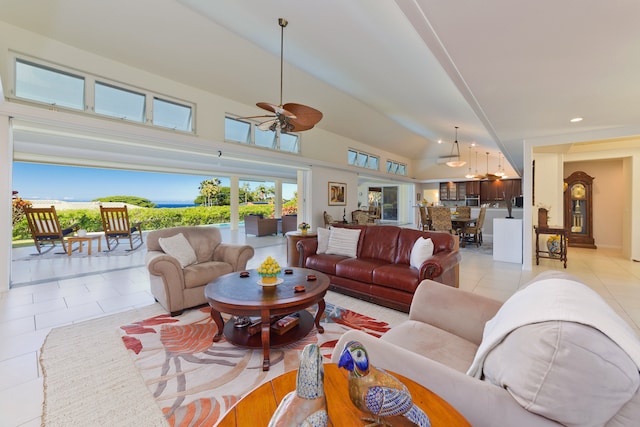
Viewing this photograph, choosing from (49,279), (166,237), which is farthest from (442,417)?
(49,279)

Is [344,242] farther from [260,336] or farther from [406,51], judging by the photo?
[406,51]

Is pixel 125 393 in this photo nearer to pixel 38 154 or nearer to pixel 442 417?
pixel 442 417

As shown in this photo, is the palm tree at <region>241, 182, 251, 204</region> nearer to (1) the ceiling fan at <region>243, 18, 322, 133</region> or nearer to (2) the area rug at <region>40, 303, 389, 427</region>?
(1) the ceiling fan at <region>243, 18, 322, 133</region>

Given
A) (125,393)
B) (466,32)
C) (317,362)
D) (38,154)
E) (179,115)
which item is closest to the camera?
(317,362)

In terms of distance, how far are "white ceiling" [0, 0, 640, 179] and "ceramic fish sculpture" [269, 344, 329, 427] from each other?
2191 mm

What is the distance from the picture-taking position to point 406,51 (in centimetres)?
350

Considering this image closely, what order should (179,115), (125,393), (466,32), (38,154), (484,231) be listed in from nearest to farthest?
(125,393) < (466,32) < (179,115) < (38,154) < (484,231)

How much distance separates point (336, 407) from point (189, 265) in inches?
119

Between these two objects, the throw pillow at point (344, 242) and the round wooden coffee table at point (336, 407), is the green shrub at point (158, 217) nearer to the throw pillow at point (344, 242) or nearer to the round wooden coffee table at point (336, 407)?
the throw pillow at point (344, 242)

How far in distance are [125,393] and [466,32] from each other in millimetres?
3568

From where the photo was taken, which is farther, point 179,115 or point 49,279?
point 179,115

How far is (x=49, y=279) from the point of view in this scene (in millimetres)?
4250

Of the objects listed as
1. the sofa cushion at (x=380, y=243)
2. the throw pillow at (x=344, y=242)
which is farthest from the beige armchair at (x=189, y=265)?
the sofa cushion at (x=380, y=243)

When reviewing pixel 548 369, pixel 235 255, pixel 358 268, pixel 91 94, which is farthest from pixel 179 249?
pixel 548 369
